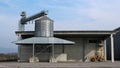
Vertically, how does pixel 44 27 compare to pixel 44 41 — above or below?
above

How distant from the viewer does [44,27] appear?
42906 mm

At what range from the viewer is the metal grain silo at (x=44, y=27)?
42.7 m

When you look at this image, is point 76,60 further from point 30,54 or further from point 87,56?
point 30,54

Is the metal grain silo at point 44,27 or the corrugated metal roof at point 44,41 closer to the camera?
the corrugated metal roof at point 44,41

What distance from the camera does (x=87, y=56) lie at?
149 feet

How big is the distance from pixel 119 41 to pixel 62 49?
39.2 ft

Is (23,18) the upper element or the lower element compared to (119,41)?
upper

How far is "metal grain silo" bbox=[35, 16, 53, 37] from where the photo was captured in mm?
42688

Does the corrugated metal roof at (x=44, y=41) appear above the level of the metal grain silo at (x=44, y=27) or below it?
below

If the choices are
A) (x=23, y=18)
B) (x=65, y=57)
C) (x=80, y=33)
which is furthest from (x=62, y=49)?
(x=23, y=18)

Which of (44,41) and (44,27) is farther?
(44,27)

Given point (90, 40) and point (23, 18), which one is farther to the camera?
point (23, 18)

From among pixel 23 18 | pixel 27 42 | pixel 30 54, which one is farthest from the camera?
pixel 23 18

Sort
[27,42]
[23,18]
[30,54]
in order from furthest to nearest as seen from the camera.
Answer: [23,18] < [30,54] < [27,42]
